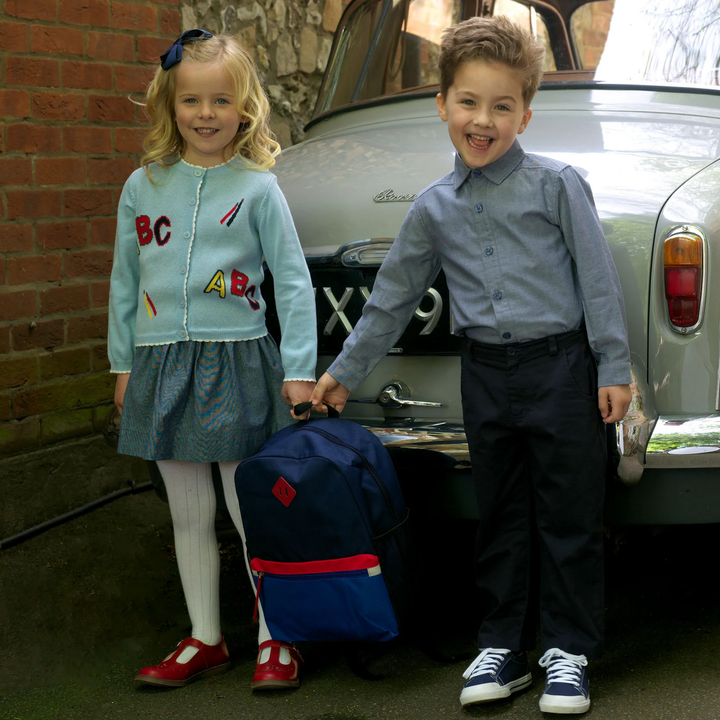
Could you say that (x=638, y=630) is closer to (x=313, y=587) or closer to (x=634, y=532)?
(x=634, y=532)

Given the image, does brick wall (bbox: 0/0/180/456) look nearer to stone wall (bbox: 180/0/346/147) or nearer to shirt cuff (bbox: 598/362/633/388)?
stone wall (bbox: 180/0/346/147)

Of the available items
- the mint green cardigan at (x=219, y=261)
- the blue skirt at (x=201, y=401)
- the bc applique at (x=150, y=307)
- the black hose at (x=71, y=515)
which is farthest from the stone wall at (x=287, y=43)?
the blue skirt at (x=201, y=401)

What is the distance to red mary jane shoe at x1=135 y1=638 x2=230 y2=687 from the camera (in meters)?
2.56

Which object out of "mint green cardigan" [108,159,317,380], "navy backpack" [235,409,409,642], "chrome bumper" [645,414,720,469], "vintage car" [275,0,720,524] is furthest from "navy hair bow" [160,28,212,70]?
"chrome bumper" [645,414,720,469]

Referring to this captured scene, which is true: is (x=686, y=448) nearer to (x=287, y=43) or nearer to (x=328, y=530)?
(x=328, y=530)

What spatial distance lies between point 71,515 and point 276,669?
5.58ft

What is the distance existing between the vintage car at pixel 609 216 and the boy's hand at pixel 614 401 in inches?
3.1

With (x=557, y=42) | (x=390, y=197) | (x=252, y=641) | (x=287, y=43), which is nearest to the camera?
(x=390, y=197)

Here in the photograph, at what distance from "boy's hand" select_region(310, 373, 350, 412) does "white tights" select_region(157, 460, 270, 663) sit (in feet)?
1.04

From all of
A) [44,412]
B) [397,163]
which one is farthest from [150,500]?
[397,163]

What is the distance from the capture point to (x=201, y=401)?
2.43m

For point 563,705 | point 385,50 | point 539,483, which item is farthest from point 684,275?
point 385,50

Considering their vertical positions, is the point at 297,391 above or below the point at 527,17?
below

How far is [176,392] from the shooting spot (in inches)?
95.2
